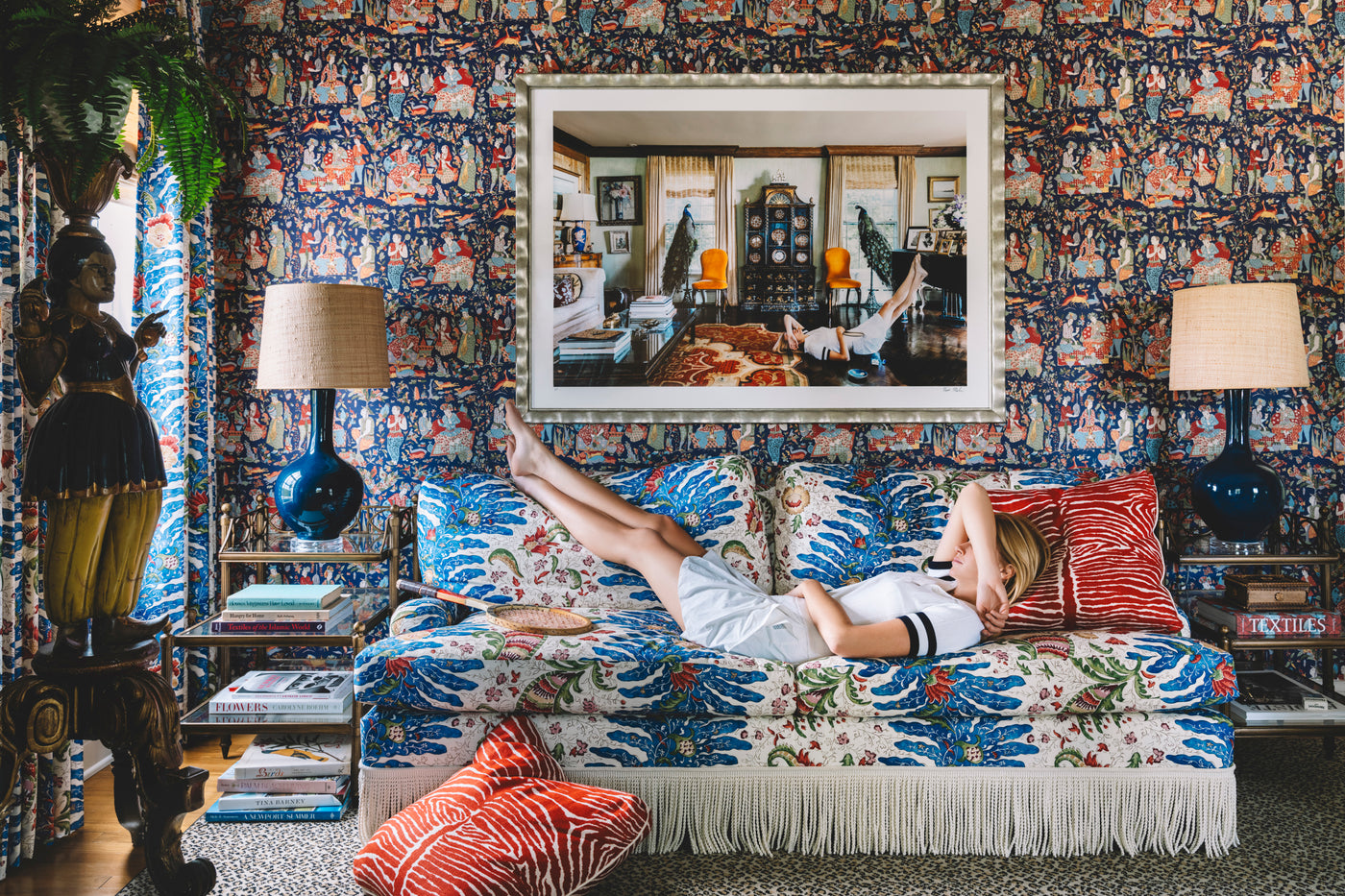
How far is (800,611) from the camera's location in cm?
247

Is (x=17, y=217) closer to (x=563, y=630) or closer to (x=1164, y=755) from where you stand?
(x=563, y=630)

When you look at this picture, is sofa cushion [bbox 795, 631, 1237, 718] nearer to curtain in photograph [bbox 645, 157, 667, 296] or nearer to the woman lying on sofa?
the woman lying on sofa

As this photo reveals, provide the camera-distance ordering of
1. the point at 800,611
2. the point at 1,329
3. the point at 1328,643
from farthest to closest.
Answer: the point at 1328,643
the point at 800,611
the point at 1,329

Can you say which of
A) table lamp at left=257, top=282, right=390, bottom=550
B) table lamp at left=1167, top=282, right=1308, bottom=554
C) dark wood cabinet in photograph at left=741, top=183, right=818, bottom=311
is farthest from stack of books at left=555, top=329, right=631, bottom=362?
table lamp at left=1167, top=282, right=1308, bottom=554

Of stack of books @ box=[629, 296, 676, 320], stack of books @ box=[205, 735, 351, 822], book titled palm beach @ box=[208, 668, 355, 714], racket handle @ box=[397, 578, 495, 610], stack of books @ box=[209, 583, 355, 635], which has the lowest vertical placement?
stack of books @ box=[205, 735, 351, 822]

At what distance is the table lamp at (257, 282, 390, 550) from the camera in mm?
2846

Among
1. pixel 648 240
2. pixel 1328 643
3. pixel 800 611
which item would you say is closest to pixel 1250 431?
pixel 1328 643

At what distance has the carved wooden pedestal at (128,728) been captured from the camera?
185cm

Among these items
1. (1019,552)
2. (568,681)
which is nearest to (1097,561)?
(1019,552)

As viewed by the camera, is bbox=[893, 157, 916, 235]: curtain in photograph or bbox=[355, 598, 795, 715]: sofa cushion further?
bbox=[893, 157, 916, 235]: curtain in photograph

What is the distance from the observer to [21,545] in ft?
7.35

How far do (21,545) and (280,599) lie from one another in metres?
0.69

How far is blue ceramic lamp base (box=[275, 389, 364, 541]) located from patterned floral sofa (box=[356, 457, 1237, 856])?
86cm

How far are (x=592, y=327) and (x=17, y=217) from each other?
175 centimetres
